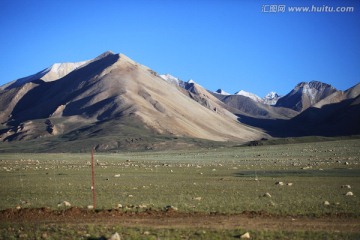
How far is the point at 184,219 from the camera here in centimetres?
2089

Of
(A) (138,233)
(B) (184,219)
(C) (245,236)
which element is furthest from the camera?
(B) (184,219)

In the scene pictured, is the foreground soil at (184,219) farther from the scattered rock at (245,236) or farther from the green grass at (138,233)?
the scattered rock at (245,236)

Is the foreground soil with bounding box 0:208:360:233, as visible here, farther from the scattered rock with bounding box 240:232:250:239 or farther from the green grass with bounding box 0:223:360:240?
the scattered rock with bounding box 240:232:250:239

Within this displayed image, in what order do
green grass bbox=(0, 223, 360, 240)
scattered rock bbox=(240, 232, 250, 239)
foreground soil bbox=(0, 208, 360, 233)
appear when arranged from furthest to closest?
1. foreground soil bbox=(0, 208, 360, 233)
2. green grass bbox=(0, 223, 360, 240)
3. scattered rock bbox=(240, 232, 250, 239)

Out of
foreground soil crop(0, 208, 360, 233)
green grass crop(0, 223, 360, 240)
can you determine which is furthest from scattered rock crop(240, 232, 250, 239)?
foreground soil crop(0, 208, 360, 233)

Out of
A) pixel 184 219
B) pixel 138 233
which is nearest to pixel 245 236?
pixel 138 233

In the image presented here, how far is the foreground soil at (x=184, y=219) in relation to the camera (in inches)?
758

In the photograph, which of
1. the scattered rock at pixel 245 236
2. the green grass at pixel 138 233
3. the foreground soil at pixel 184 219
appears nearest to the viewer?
the scattered rock at pixel 245 236

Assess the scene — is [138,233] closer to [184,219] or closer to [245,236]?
[184,219]

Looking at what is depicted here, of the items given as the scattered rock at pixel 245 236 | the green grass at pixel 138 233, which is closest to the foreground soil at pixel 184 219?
the green grass at pixel 138 233

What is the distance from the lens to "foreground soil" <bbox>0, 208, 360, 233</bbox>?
1925 cm

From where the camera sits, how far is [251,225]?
19.5 metres

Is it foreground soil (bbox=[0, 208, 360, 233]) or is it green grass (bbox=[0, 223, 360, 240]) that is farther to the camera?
foreground soil (bbox=[0, 208, 360, 233])

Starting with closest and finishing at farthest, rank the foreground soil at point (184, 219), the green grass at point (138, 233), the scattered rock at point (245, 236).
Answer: the scattered rock at point (245, 236) → the green grass at point (138, 233) → the foreground soil at point (184, 219)
